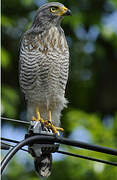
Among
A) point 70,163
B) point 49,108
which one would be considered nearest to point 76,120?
point 70,163

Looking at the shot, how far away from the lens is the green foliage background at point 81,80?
4.66 meters

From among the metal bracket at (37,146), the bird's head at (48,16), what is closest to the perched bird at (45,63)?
the bird's head at (48,16)

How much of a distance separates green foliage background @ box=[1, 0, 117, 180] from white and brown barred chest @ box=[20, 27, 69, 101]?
114 cm

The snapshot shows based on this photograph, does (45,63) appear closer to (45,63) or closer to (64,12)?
(45,63)

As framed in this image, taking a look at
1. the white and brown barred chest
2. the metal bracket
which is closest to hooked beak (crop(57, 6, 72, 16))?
the white and brown barred chest

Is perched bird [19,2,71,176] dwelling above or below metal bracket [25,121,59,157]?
above

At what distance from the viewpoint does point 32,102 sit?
358 centimetres

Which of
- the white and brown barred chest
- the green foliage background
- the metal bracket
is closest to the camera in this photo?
the metal bracket

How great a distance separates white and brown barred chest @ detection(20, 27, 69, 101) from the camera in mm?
3348

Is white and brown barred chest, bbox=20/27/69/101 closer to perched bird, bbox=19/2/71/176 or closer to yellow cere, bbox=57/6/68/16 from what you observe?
perched bird, bbox=19/2/71/176

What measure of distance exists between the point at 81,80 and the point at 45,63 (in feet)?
9.12

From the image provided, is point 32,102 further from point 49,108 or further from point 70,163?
point 70,163

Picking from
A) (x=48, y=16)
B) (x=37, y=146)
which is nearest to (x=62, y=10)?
(x=48, y=16)

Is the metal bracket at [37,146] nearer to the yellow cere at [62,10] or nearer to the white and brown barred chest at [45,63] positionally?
the white and brown barred chest at [45,63]
